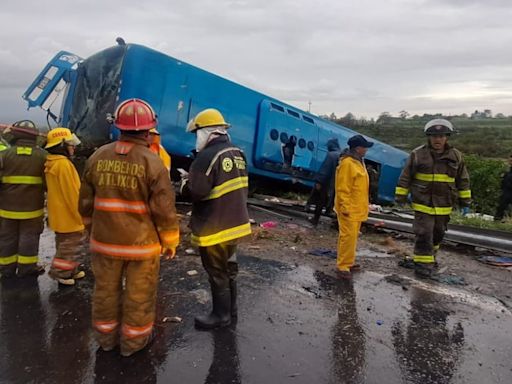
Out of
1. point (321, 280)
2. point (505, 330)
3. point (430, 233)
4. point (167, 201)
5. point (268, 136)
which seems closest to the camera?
point (167, 201)

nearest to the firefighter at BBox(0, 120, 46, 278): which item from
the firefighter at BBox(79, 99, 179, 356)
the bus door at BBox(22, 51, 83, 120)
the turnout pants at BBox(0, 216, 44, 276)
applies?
the turnout pants at BBox(0, 216, 44, 276)

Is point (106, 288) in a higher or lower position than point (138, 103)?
lower

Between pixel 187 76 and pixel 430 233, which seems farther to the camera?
pixel 187 76

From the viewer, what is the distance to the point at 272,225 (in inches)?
277

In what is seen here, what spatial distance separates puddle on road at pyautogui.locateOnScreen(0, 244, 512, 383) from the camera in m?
2.71

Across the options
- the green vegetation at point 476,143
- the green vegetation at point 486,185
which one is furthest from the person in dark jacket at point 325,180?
the green vegetation at point 486,185

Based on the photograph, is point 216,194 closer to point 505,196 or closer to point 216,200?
point 216,200

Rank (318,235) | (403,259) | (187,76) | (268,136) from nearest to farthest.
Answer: (403,259), (318,235), (187,76), (268,136)

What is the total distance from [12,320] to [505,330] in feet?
13.0

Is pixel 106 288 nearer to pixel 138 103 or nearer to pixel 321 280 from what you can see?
pixel 138 103

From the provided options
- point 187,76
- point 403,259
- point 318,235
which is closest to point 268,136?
point 187,76

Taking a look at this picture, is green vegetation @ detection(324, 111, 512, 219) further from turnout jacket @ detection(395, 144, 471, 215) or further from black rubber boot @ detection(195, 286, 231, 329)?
black rubber boot @ detection(195, 286, 231, 329)

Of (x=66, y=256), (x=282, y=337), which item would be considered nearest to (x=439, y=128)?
(x=282, y=337)

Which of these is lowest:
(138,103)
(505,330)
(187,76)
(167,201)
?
(505,330)
